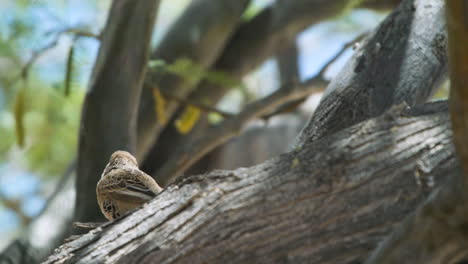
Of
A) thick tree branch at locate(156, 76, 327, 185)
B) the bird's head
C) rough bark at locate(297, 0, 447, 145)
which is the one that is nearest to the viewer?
rough bark at locate(297, 0, 447, 145)

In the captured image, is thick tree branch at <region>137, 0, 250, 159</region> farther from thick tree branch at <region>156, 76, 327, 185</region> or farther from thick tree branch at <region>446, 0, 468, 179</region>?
thick tree branch at <region>446, 0, 468, 179</region>

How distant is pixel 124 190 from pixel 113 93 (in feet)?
5.38

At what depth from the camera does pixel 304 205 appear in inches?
106

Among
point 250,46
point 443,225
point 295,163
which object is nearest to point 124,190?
point 295,163

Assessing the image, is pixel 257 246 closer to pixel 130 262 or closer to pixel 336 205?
pixel 336 205

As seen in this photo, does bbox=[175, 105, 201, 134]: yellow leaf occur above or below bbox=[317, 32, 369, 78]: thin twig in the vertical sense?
above

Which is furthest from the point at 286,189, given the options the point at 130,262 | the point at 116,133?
the point at 116,133

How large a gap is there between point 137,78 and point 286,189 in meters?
2.60

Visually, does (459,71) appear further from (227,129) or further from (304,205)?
(227,129)

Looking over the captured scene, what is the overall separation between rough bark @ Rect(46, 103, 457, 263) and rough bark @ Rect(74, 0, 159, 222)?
2.24 m

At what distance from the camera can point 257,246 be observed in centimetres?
270

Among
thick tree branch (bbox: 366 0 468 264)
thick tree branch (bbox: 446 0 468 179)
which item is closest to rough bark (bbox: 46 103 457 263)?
thick tree branch (bbox: 366 0 468 264)

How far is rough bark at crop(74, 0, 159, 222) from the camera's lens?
503 centimetres

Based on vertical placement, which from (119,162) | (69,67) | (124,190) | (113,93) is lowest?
(124,190)
